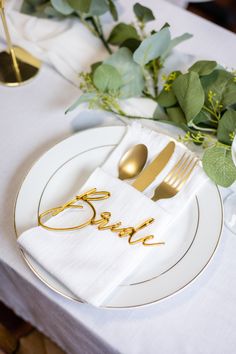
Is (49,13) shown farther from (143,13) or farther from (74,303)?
(74,303)

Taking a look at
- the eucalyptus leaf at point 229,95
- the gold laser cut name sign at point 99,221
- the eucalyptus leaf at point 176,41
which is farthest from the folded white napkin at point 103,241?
the eucalyptus leaf at point 176,41

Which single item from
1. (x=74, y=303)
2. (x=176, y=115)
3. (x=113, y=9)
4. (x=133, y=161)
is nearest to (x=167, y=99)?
(x=176, y=115)

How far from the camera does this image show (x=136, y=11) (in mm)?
767

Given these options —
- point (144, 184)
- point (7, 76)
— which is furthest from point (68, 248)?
point (7, 76)

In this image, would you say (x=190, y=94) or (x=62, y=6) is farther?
(x=62, y=6)

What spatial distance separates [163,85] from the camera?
28.4 inches

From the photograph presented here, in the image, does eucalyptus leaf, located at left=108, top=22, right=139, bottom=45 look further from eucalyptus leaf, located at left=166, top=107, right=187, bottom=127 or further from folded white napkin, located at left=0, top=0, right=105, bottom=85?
eucalyptus leaf, located at left=166, top=107, right=187, bottom=127

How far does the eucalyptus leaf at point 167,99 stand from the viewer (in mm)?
679

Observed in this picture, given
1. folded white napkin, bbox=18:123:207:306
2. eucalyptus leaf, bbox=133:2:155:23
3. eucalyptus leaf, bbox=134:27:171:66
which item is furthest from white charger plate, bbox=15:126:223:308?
eucalyptus leaf, bbox=133:2:155:23

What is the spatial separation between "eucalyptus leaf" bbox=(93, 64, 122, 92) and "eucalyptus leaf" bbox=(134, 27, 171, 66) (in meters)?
0.04

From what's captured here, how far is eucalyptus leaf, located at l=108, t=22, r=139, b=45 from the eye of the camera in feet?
2.54

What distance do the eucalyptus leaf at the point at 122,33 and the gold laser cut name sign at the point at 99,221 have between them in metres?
0.35

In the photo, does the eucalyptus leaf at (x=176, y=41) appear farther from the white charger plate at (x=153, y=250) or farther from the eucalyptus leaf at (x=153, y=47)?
the white charger plate at (x=153, y=250)

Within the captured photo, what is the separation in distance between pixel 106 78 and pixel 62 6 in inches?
8.5
